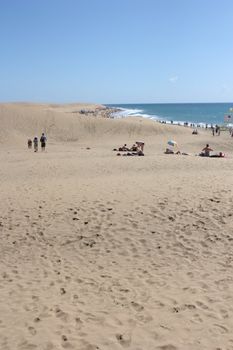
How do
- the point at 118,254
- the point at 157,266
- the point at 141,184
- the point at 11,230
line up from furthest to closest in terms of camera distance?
the point at 141,184 → the point at 11,230 → the point at 118,254 → the point at 157,266

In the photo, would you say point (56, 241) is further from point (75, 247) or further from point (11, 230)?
point (11, 230)

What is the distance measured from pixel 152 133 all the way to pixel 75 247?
39.2 meters

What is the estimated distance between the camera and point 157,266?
8812 mm

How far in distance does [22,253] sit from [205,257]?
4007 mm

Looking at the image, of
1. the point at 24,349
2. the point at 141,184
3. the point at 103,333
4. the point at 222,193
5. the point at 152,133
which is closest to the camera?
the point at 24,349

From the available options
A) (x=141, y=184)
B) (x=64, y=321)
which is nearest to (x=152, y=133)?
(x=141, y=184)

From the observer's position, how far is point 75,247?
32.2ft

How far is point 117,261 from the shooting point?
358 inches

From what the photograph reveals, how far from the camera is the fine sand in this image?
627 cm

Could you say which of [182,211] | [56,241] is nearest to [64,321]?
[56,241]

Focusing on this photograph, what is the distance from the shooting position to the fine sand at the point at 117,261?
627 cm

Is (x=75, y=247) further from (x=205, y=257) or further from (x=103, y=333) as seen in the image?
(x=103, y=333)

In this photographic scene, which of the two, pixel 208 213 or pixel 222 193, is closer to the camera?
pixel 208 213

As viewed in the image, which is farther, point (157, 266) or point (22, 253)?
point (22, 253)
